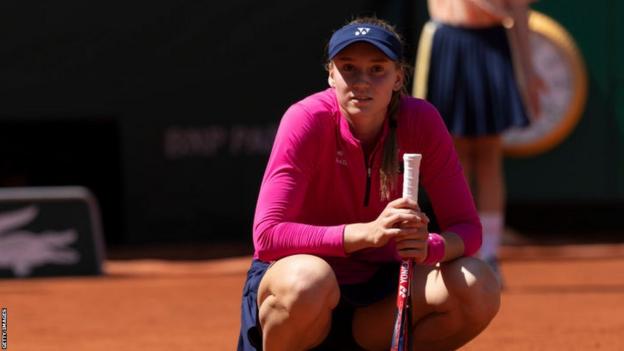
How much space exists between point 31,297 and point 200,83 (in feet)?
7.31

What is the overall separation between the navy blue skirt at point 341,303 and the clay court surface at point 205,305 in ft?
2.92

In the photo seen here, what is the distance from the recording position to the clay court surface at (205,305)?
4.75m

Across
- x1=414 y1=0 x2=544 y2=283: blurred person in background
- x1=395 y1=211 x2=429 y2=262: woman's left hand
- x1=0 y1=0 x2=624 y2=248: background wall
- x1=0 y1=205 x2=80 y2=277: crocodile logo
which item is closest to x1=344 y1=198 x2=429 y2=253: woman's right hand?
x1=395 y1=211 x2=429 y2=262: woman's left hand

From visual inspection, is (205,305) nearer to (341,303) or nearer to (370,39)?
(341,303)

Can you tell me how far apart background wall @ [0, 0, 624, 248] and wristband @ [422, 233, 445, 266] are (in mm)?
4495

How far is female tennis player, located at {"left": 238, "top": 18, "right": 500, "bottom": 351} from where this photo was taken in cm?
343

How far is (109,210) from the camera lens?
8.26m

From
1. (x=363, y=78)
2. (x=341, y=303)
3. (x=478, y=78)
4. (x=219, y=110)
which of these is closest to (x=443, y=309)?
(x=341, y=303)

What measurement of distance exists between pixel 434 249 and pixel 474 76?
115 inches

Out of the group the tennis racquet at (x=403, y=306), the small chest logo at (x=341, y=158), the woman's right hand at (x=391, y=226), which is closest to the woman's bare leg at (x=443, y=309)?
the tennis racquet at (x=403, y=306)

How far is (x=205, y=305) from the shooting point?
5.82m

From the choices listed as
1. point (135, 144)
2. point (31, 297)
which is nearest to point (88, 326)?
point (31, 297)

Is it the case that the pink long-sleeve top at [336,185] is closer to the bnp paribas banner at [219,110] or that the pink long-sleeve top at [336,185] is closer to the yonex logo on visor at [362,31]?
the yonex logo on visor at [362,31]

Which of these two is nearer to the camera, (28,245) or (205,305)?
(205,305)
